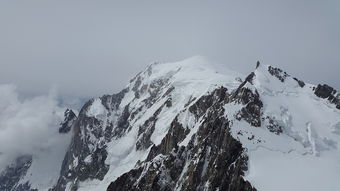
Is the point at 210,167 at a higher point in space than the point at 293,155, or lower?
lower

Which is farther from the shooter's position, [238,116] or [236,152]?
[238,116]

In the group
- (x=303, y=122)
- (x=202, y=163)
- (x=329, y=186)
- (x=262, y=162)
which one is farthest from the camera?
(x=303, y=122)

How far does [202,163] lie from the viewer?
611ft

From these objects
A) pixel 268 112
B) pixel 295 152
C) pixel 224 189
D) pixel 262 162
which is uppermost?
pixel 268 112

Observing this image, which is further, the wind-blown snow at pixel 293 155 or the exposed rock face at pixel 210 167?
the exposed rock face at pixel 210 167

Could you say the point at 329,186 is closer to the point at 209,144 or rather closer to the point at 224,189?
the point at 224,189

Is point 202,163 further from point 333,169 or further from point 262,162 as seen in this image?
point 333,169

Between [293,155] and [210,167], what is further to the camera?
[210,167]

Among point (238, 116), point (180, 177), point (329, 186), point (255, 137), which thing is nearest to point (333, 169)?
point (329, 186)

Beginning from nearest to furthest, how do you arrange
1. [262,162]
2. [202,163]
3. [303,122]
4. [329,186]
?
[329,186]
[262,162]
[202,163]
[303,122]

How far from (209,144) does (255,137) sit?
17.8 meters

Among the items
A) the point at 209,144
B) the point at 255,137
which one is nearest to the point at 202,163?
the point at 209,144

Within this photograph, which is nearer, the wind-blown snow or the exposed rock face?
the wind-blown snow

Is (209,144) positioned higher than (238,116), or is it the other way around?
(238,116)
